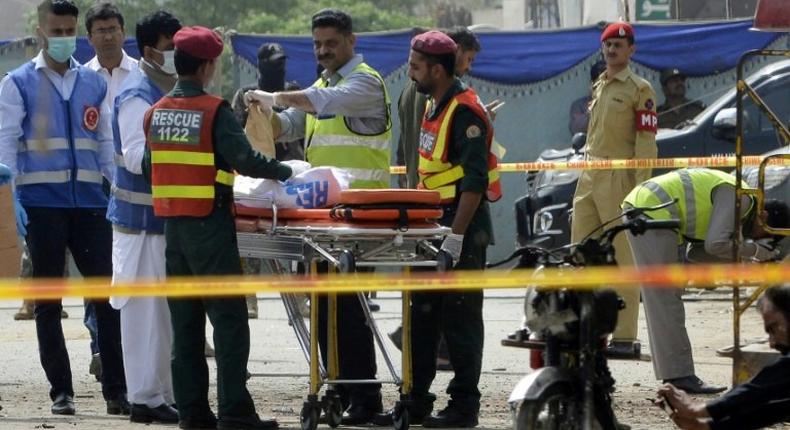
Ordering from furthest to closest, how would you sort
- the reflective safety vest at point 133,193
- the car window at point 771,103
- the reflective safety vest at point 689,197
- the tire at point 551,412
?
the car window at point 771,103 → the reflective safety vest at point 689,197 → the reflective safety vest at point 133,193 → the tire at point 551,412

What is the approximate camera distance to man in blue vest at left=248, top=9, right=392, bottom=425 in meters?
8.55

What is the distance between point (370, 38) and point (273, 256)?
9717 mm

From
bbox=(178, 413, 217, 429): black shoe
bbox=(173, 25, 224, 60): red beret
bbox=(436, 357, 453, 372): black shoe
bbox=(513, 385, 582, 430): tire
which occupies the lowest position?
bbox=(436, 357, 453, 372): black shoe

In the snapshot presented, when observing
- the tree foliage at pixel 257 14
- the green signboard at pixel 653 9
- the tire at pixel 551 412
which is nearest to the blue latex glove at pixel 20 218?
the tire at pixel 551 412

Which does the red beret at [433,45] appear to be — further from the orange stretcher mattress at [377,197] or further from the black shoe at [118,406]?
the black shoe at [118,406]

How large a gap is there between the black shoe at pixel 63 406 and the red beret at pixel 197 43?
2.06 meters

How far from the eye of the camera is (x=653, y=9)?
2480cm

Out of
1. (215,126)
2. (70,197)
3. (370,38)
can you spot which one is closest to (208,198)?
(215,126)

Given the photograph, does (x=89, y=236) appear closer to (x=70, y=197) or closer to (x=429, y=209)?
(x=70, y=197)

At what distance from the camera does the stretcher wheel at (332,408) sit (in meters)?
8.22

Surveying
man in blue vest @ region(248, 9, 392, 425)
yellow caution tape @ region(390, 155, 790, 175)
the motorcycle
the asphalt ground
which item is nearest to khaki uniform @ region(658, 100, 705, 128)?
yellow caution tape @ region(390, 155, 790, 175)

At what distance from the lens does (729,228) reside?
9.11 m

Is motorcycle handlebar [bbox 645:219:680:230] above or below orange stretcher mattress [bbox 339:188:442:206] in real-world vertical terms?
above

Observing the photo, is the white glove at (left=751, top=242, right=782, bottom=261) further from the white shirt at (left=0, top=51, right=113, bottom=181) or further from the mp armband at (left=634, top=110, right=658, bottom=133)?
the white shirt at (left=0, top=51, right=113, bottom=181)
